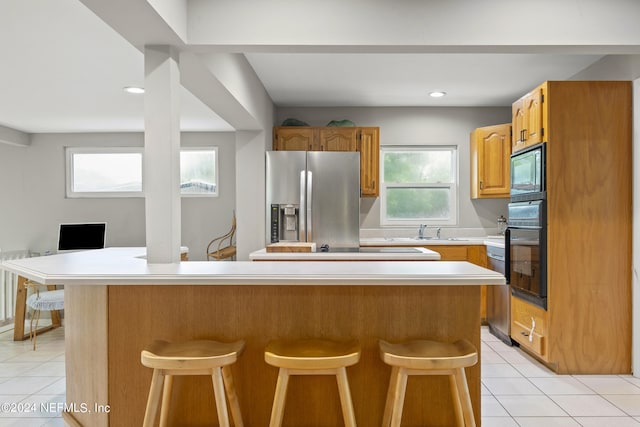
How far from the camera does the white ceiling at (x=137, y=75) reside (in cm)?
277

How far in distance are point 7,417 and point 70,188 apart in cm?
387

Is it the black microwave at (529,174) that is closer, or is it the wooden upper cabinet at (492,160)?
the black microwave at (529,174)

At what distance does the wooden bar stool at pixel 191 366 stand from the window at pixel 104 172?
4598mm

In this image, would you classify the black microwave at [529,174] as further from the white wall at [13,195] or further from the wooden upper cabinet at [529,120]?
the white wall at [13,195]

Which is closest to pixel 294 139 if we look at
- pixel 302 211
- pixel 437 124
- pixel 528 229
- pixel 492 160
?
pixel 302 211

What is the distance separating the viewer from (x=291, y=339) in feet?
6.56

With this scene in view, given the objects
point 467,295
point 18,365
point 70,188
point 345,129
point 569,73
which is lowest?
point 18,365

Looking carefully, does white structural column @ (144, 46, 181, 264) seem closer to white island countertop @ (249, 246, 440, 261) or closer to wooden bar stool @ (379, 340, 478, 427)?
wooden bar stool @ (379, 340, 478, 427)

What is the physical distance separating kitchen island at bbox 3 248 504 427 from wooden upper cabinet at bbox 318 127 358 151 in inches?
118

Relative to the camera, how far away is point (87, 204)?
5934mm

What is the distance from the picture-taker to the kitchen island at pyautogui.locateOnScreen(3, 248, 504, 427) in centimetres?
200

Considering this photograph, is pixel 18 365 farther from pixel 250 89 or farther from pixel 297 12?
pixel 297 12

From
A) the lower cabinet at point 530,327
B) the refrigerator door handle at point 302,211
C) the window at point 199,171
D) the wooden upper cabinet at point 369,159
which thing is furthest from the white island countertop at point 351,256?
the window at point 199,171

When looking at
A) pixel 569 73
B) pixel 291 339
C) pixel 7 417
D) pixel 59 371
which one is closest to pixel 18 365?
pixel 59 371
